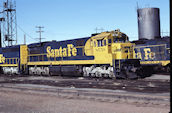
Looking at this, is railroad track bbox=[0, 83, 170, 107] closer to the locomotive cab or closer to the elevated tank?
the locomotive cab

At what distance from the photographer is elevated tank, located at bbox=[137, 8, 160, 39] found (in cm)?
4541

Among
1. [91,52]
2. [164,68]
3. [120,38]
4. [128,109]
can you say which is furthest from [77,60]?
[128,109]

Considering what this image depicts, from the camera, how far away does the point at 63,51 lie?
23.9m

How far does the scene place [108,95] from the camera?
9555mm

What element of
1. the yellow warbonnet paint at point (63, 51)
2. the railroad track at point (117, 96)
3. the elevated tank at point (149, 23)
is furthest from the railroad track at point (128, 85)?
the elevated tank at point (149, 23)

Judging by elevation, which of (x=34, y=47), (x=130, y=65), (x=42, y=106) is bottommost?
(x=42, y=106)

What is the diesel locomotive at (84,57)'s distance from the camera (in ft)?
61.9

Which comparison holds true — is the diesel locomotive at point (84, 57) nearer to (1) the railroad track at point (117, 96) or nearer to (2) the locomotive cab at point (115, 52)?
(2) the locomotive cab at point (115, 52)

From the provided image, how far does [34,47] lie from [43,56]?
223cm

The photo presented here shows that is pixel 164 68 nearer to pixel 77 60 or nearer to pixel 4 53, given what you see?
pixel 77 60

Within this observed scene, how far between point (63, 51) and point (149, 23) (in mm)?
26845

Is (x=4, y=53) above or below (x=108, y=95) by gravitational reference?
above

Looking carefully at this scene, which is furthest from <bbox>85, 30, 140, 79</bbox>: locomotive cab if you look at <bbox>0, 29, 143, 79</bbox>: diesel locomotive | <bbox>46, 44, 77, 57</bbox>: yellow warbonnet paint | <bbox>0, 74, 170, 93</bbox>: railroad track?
<bbox>46, 44, 77, 57</bbox>: yellow warbonnet paint

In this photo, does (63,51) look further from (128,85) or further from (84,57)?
(128,85)
